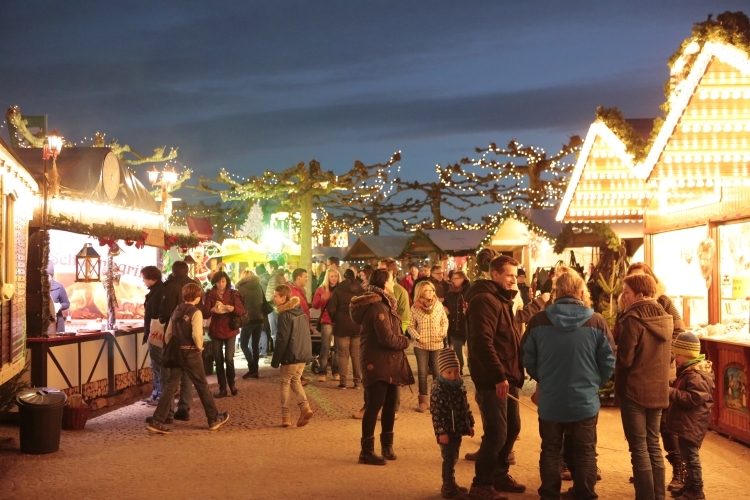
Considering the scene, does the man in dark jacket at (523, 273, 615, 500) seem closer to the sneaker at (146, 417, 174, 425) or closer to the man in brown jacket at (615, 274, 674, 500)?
the man in brown jacket at (615, 274, 674, 500)

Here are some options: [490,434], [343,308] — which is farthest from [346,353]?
[490,434]

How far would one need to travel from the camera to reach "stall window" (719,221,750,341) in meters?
10.5

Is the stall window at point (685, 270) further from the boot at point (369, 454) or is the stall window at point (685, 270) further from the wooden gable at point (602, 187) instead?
the boot at point (369, 454)

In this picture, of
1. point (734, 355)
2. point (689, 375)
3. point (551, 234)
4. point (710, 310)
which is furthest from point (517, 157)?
point (689, 375)

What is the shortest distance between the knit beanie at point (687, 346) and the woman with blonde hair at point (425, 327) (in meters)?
3.90

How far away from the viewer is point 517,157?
118ft

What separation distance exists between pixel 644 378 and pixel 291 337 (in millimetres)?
4699

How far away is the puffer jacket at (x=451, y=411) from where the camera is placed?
21.4ft

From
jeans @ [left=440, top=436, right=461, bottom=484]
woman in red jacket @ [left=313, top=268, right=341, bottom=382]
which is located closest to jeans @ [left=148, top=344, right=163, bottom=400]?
woman in red jacket @ [left=313, top=268, right=341, bottom=382]

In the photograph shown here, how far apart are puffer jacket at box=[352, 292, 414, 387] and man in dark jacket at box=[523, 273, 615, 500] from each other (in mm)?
2094

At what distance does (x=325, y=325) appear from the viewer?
549 inches

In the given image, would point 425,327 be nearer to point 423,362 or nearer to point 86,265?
point 423,362

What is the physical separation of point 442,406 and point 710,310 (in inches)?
254

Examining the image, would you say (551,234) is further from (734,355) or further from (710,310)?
(734,355)
